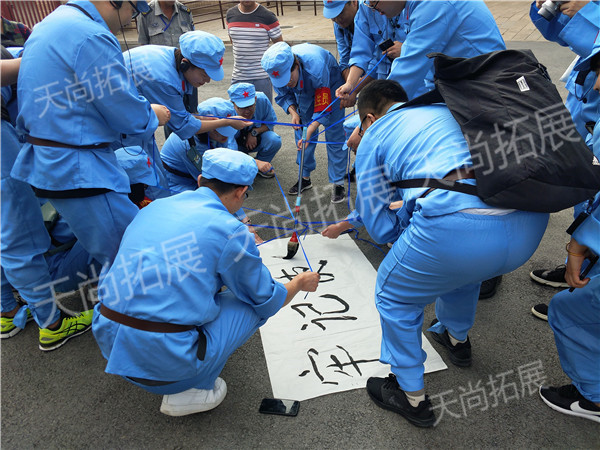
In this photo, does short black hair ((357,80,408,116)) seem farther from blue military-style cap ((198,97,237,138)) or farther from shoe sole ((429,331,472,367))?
blue military-style cap ((198,97,237,138))

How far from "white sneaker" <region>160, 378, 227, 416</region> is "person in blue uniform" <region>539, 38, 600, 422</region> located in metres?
1.67

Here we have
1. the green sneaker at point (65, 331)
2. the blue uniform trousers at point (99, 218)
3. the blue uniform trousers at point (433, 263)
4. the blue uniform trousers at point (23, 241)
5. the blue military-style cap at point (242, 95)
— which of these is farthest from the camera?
the blue military-style cap at point (242, 95)

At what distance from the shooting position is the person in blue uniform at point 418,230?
5.23 ft

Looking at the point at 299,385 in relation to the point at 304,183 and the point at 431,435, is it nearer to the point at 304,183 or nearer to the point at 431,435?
the point at 431,435

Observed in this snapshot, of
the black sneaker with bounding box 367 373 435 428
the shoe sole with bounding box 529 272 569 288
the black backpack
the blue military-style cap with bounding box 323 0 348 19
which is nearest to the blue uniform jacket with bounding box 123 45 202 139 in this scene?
the blue military-style cap with bounding box 323 0 348 19

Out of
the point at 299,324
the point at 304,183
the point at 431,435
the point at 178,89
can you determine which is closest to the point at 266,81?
the point at 304,183

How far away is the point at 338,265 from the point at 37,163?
2017 millimetres

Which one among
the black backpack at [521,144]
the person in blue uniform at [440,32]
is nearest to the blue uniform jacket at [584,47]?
the person in blue uniform at [440,32]

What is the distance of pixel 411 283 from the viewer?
5.85 ft

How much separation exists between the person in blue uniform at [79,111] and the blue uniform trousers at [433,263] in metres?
1.43

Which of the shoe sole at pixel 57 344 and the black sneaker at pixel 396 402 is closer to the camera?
the black sneaker at pixel 396 402

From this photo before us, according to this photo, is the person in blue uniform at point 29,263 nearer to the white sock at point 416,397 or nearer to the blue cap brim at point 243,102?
the blue cap brim at point 243,102

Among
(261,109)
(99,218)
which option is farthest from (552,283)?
(99,218)

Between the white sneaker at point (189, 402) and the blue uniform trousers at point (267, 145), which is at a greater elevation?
the blue uniform trousers at point (267, 145)
